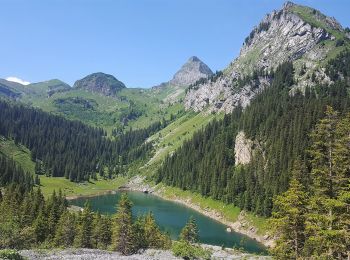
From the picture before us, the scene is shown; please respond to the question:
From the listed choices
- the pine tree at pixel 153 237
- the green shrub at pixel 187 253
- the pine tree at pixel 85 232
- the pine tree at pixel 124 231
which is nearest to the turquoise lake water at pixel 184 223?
the pine tree at pixel 85 232

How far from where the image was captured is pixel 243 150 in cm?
18000

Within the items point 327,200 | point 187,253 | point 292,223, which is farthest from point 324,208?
Result: point 187,253

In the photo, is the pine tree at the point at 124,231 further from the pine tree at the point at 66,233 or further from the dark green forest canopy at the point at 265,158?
Result: the dark green forest canopy at the point at 265,158

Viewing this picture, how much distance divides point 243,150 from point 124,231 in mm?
127222

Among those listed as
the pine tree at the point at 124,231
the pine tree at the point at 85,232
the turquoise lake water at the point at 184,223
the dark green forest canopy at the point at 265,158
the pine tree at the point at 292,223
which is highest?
the dark green forest canopy at the point at 265,158

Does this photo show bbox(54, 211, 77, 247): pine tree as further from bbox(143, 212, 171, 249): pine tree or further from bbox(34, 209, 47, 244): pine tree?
bbox(143, 212, 171, 249): pine tree

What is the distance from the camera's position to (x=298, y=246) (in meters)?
45.3

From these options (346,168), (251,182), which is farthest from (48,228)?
(251,182)

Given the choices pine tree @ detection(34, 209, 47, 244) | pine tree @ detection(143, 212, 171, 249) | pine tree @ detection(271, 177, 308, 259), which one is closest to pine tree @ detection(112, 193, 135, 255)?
pine tree @ detection(143, 212, 171, 249)

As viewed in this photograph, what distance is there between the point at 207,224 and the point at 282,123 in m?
57.8

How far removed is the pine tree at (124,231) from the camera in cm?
5706

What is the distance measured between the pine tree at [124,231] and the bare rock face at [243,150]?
4655 inches

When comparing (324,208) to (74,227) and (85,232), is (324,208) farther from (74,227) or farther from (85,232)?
(74,227)

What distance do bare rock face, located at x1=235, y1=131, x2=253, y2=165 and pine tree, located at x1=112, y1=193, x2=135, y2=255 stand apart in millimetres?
118225
